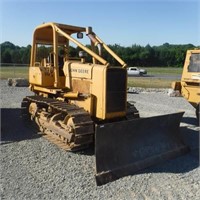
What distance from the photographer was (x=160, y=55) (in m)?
62.8

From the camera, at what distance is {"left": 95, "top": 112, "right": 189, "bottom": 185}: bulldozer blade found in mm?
4973

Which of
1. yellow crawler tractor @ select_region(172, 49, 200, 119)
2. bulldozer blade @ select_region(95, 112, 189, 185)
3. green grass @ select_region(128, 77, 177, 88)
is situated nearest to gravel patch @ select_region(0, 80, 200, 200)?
bulldozer blade @ select_region(95, 112, 189, 185)

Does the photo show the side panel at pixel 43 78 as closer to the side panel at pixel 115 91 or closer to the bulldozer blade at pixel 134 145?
the side panel at pixel 115 91

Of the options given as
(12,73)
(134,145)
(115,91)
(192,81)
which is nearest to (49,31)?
(115,91)

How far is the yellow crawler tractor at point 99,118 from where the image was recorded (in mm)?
5184

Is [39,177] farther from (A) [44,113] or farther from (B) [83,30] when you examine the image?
(B) [83,30]

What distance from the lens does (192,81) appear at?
28.6 ft

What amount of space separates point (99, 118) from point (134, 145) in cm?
98

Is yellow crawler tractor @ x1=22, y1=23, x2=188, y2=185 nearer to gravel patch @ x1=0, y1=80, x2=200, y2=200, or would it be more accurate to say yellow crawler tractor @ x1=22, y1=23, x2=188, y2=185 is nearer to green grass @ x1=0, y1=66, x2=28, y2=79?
gravel patch @ x1=0, y1=80, x2=200, y2=200

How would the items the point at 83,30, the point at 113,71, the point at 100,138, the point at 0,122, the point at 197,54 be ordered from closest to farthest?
the point at 100,138 < the point at 113,71 < the point at 83,30 < the point at 0,122 < the point at 197,54

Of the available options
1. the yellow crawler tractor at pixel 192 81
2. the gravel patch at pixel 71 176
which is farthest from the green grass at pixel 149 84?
the gravel patch at pixel 71 176

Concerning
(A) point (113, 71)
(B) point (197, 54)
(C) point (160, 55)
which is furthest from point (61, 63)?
(C) point (160, 55)

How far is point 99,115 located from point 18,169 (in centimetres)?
192

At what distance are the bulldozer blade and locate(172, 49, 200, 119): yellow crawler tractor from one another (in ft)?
7.95
